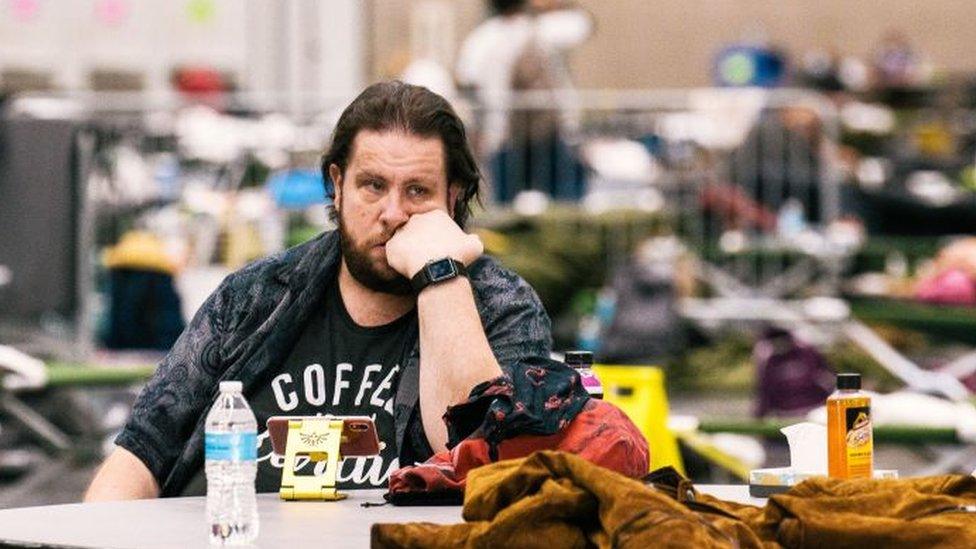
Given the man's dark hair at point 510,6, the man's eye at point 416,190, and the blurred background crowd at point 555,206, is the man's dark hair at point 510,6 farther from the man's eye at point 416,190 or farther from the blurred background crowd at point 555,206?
the man's eye at point 416,190

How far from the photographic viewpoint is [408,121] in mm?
4004

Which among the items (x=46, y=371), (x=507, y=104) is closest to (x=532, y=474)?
(x=46, y=371)

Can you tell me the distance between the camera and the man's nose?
3941 millimetres

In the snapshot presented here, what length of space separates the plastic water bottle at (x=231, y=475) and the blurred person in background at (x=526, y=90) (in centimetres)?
969

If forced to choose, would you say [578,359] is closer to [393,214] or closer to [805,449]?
[805,449]

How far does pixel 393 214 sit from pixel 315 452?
2.25 feet

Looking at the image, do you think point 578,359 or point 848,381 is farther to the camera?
point 578,359

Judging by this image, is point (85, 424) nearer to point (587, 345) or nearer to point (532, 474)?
point (587, 345)

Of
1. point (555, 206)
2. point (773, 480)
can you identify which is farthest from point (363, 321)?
point (555, 206)

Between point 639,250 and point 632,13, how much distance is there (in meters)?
9.60

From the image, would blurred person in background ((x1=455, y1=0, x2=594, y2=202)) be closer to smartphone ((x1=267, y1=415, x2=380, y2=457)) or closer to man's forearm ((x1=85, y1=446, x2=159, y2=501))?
man's forearm ((x1=85, y1=446, x2=159, y2=501))

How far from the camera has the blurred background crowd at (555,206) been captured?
29.2ft

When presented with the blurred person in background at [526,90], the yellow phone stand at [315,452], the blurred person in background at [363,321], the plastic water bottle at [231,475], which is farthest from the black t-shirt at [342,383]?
the blurred person in background at [526,90]

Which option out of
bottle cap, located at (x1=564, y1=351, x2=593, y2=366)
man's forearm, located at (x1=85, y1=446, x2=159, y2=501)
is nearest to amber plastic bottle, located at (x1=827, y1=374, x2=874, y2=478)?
bottle cap, located at (x1=564, y1=351, x2=593, y2=366)
